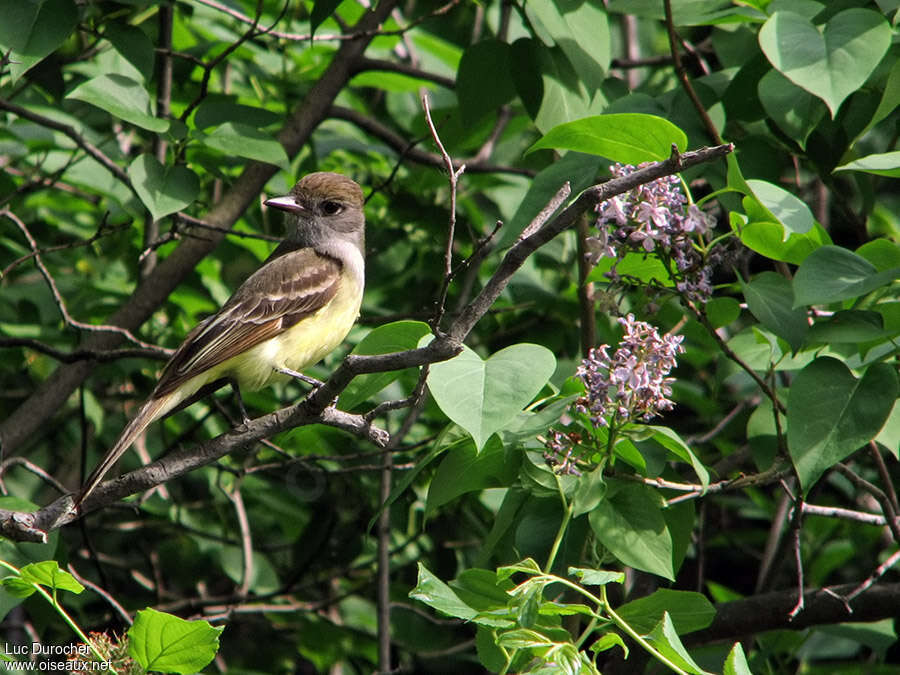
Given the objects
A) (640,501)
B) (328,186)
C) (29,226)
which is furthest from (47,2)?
(640,501)

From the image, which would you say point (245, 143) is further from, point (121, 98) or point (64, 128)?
point (64, 128)

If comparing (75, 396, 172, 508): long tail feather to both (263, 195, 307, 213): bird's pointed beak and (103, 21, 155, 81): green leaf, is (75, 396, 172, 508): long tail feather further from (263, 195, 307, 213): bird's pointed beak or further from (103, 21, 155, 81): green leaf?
(103, 21, 155, 81): green leaf

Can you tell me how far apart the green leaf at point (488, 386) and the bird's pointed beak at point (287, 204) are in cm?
239

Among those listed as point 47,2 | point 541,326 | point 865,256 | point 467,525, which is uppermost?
point 47,2

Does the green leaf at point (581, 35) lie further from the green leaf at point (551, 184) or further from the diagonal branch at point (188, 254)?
the diagonal branch at point (188, 254)

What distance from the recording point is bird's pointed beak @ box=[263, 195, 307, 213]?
16.8 ft

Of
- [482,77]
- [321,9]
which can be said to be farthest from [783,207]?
[321,9]

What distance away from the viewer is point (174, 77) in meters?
5.72

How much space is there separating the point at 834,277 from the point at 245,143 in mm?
2196

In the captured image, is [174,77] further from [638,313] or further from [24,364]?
[638,313]

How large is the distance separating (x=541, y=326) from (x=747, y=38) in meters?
1.75

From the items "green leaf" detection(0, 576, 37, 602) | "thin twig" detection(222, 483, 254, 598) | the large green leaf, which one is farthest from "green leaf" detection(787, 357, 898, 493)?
"thin twig" detection(222, 483, 254, 598)

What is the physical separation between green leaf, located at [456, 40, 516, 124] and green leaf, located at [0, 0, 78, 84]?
4.82ft

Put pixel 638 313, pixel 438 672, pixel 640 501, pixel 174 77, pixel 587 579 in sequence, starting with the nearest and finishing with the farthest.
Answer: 1. pixel 587 579
2. pixel 640 501
3. pixel 638 313
4. pixel 174 77
5. pixel 438 672
